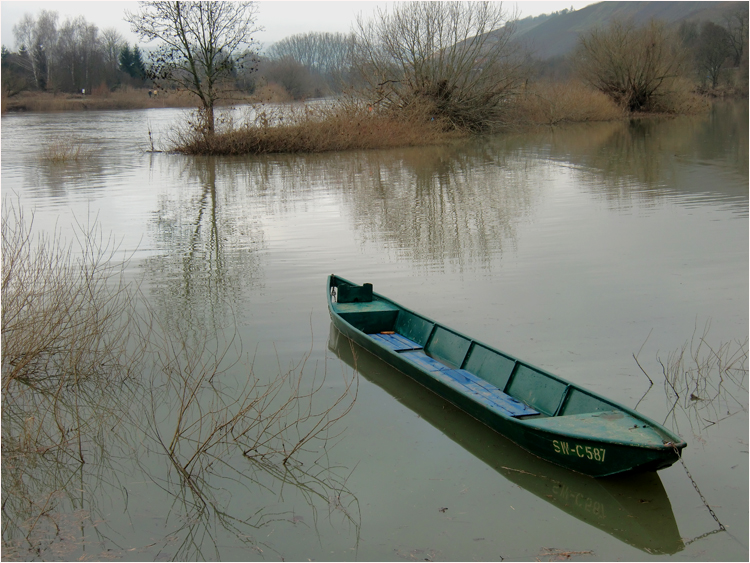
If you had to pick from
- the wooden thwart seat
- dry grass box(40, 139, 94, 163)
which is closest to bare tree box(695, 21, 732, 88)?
dry grass box(40, 139, 94, 163)

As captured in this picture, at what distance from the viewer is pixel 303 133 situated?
2922 centimetres

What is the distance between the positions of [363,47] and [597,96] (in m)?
18.4

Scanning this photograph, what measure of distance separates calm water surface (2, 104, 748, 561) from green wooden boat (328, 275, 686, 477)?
0.23m

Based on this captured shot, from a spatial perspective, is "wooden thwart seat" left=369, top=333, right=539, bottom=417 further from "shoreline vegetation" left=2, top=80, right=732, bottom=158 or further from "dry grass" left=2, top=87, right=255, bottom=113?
"dry grass" left=2, top=87, right=255, bottom=113

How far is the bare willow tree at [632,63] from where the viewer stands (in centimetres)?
4622

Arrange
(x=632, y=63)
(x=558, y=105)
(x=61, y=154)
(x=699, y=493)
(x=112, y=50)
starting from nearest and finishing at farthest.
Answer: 1. (x=699, y=493)
2. (x=61, y=154)
3. (x=558, y=105)
4. (x=632, y=63)
5. (x=112, y=50)

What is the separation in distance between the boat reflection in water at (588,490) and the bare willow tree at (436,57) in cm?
2746

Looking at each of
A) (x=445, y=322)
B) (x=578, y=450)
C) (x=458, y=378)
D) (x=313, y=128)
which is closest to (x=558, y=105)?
(x=313, y=128)

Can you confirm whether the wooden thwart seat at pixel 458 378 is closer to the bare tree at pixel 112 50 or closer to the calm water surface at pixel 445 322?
the calm water surface at pixel 445 322

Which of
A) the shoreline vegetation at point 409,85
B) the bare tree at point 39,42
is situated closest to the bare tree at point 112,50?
the bare tree at point 39,42

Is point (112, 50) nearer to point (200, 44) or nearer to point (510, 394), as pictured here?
point (200, 44)

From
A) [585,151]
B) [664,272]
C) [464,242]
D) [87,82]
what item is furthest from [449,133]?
[87,82]

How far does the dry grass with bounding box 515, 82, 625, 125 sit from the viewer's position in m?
41.8

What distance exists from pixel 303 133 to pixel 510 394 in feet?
79.7
